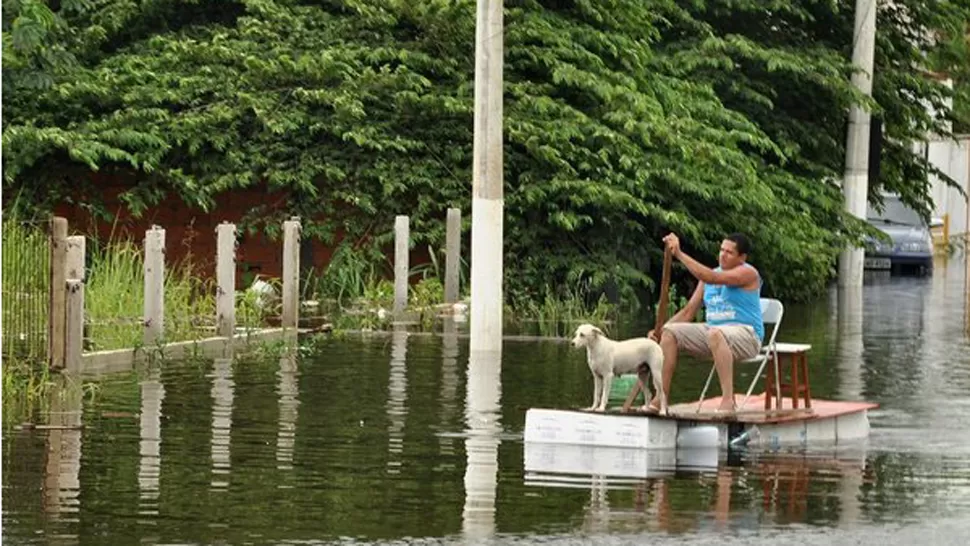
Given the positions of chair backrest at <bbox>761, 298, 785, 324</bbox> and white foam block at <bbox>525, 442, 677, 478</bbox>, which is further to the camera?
chair backrest at <bbox>761, 298, 785, 324</bbox>

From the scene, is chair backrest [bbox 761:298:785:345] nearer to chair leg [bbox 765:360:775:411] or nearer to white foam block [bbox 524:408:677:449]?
chair leg [bbox 765:360:775:411]

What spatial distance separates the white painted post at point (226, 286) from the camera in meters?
24.2

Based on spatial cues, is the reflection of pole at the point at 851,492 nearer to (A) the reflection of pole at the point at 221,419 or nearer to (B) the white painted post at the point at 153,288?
(A) the reflection of pole at the point at 221,419

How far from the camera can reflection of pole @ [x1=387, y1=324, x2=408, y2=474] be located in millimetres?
16281

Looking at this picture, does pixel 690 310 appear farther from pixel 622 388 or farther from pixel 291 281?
pixel 291 281

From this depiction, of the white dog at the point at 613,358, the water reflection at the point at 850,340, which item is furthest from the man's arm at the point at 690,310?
the water reflection at the point at 850,340

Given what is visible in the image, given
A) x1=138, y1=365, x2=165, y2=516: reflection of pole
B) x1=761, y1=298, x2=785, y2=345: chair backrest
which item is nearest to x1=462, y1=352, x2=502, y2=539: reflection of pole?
x1=138, y1=365, x2=165, y2=516: reflection of pole

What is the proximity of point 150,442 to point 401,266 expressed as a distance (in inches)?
538

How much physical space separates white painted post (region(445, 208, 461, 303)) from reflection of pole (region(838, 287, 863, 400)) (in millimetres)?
4783

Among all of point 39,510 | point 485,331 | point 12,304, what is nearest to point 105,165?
point 485,331

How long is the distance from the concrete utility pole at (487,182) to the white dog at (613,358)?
281 inches

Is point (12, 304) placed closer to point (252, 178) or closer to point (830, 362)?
point (830, 362)

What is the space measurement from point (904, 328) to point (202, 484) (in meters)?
19.7

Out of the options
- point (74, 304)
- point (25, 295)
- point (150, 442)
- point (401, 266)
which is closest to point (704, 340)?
point (150, 442)
